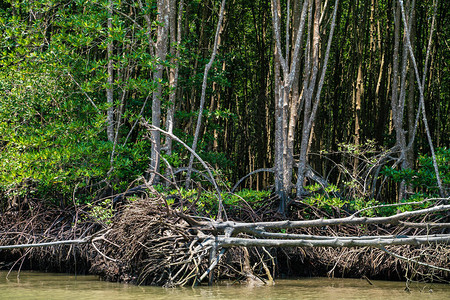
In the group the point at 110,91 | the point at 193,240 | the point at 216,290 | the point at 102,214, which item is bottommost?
the point at 216,290

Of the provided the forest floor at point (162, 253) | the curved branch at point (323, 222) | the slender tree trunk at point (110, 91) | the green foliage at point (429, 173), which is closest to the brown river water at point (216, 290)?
the forest floor at point (162, 253)

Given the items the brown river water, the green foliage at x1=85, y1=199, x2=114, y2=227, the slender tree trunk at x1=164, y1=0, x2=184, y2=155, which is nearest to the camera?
the brown river water

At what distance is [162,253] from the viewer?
6.49 m

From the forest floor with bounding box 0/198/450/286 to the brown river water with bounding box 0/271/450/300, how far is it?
195mm

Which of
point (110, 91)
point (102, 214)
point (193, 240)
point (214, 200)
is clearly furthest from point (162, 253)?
point (110, 91)

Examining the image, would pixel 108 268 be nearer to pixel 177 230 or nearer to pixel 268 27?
pixel 177 230

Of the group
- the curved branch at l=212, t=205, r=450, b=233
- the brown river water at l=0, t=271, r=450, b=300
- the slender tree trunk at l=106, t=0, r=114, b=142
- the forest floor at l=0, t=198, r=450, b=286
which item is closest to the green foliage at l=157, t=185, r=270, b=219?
the forest floor at l=0, t=198, r=450, b=286

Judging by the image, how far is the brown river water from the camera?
5.74 meters

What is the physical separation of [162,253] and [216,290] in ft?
2.46

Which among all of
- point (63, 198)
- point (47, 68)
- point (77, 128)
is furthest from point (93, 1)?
point (63, 198)

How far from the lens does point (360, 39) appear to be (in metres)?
12.3

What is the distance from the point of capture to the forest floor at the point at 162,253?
6.57 metres

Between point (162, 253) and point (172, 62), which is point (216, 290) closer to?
point (162, 253)

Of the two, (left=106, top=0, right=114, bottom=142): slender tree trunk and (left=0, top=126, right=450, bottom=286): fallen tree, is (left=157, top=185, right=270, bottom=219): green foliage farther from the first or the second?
(left=106, top=0, right=114, bottom=142): slender tree trunk
